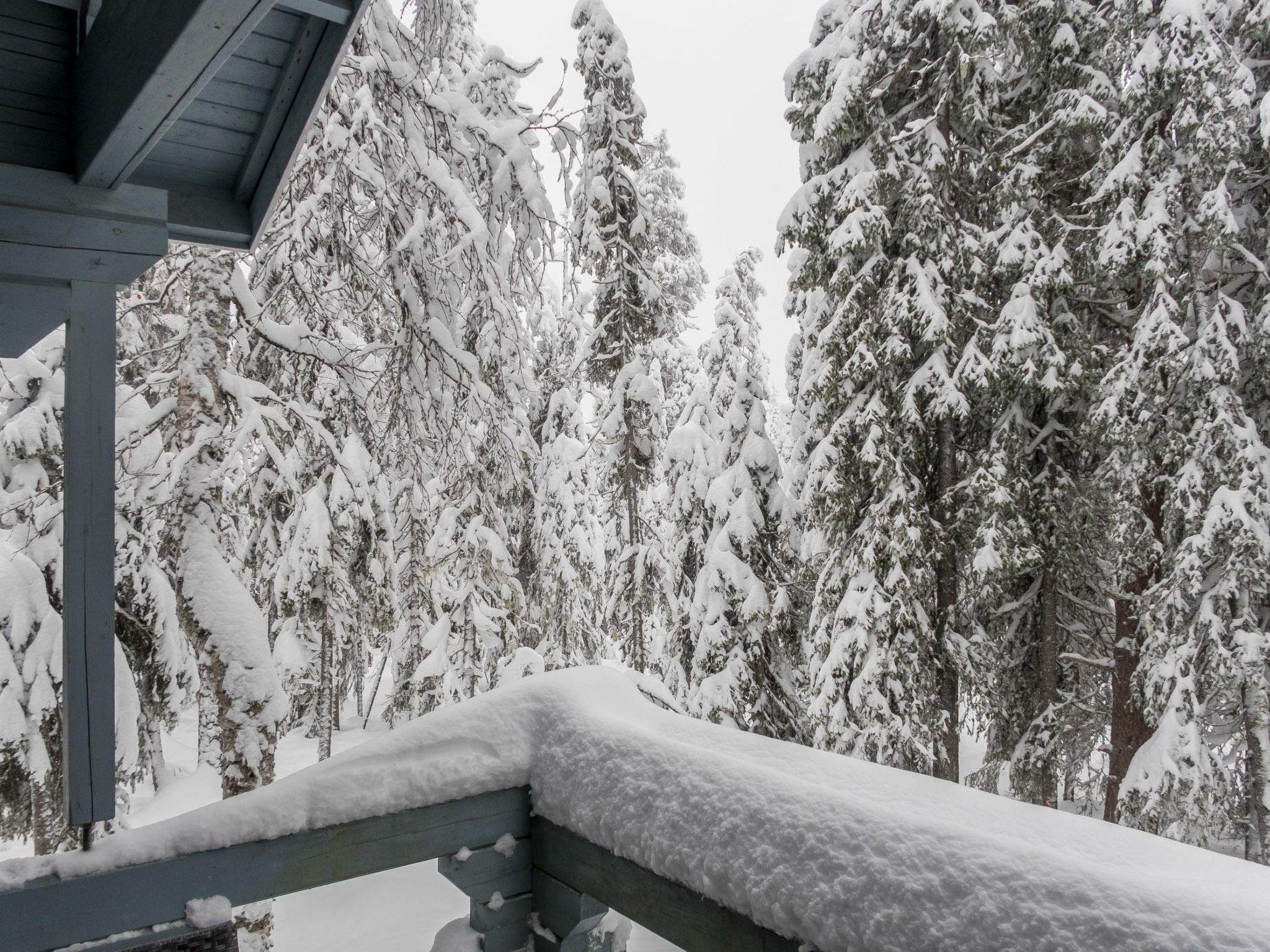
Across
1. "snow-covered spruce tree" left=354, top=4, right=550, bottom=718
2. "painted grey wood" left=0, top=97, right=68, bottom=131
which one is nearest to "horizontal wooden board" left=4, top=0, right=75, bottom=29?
"painted grey wood" left=0, top=97, right=68, bottom=131

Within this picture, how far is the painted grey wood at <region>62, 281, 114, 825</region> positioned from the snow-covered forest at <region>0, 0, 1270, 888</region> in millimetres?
2568

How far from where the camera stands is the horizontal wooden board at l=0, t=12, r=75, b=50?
6.95 ft

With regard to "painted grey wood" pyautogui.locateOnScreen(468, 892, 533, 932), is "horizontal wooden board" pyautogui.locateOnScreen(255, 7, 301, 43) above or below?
above

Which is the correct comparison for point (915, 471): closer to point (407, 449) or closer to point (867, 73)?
point (867, 73)

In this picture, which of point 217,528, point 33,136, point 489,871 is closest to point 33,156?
point 33,136

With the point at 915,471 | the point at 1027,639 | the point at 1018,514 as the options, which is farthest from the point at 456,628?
the point at 1027,639

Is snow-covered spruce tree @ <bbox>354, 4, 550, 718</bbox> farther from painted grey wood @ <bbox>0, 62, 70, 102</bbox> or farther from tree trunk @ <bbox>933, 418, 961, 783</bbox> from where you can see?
tree trunk @ <bbox>933, 418, 961, 783</bbox>

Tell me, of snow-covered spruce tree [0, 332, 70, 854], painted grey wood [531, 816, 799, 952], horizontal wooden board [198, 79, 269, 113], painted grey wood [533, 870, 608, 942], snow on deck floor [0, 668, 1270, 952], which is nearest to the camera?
snow on deck floor [0, 668, 1270, 952]

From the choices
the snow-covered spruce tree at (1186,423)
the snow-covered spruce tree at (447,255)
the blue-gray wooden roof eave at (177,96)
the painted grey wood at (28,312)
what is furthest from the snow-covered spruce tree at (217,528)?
the snow-covered spruce tree at (1186,423)

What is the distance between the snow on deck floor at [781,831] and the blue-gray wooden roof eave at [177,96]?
1519mm

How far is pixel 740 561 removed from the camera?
Answer: 9711mm

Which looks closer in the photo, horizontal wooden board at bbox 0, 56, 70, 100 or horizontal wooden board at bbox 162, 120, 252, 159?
horizontal wooden board at bbox 0, 56, 70, 100

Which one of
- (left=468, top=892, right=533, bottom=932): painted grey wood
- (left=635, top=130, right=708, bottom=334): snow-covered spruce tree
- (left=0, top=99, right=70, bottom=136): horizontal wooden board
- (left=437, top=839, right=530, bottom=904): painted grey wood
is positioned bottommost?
(left=468, top=892, right=533, bottom=932): painted grey wood

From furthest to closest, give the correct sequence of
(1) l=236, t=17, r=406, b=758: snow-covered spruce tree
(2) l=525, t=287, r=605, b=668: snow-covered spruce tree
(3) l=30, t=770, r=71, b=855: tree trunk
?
(2) l=525, t=287, r=605, b=668: snow-covered spruce tree → (3) l=30, t=770, r=71, b=855: tree trunk → (1) l=236, t=17, r=406, b=758: snow-covered spruce tree
